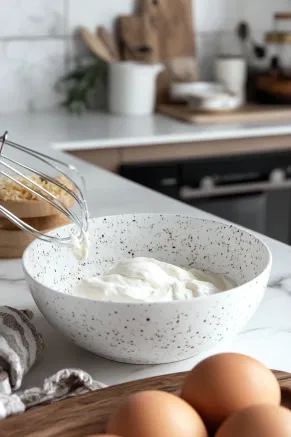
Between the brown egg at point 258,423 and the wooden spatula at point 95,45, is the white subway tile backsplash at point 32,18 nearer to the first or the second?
the wooden spatula at point 95,45

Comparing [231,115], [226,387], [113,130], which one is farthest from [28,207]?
[231,115]

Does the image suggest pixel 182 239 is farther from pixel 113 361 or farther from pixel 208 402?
pixel 208 402

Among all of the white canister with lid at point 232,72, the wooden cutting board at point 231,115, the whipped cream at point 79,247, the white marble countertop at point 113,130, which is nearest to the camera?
the whipped cream at point 79,247

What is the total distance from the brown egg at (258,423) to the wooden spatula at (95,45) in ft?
7.85

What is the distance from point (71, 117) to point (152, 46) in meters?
0.46

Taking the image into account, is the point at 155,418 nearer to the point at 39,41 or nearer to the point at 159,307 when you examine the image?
the point at 159,307

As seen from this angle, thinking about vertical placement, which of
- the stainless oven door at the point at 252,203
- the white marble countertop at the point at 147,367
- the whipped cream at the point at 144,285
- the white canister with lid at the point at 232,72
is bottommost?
the stainless oven door at the point at 252,203

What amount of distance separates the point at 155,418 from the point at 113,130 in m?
2.06

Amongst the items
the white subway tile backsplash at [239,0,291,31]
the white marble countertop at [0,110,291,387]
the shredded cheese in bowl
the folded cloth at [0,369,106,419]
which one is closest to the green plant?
the white subway tile backsplash at [239,0,291,31]

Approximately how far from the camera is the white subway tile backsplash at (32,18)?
2797mm

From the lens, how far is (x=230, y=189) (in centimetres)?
267

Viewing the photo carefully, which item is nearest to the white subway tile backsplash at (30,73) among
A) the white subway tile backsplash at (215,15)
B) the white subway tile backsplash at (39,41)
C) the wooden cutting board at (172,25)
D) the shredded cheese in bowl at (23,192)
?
the white subway tile backsplash at (39,41)

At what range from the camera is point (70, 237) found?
994mm

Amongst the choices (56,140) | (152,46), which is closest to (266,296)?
(56,140)
